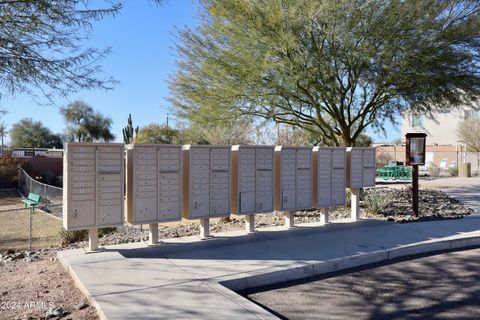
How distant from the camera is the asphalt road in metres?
4.94

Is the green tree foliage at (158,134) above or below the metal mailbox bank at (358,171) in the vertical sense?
above

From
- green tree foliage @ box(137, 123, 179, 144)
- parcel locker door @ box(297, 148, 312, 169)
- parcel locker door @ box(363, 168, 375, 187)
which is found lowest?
parcel locker door @ box(363, 168, 375, 187)

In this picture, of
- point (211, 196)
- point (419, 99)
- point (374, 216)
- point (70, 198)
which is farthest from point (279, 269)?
point (419, 99)

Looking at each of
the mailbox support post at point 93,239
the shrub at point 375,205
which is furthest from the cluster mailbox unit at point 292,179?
the mailbox support post at point 93,239

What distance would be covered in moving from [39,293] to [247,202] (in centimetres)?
401

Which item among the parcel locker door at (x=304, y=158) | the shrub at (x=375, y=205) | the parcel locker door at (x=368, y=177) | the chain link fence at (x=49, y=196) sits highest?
the parcel locker door at (x=304, y=158)

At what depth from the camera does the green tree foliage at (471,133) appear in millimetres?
45125

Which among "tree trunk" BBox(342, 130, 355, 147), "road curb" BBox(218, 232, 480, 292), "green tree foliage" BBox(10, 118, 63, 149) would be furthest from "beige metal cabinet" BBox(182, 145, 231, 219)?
"green tree foliage" BBox(10, 118, 63, 149)

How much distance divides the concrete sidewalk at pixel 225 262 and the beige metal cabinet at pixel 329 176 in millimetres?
576

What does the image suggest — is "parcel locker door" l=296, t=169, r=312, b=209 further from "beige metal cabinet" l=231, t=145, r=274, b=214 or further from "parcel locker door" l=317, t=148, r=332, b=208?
"beige metal cabinet" l=231, t=145, r=274, b=214

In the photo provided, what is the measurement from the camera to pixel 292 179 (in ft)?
29.1

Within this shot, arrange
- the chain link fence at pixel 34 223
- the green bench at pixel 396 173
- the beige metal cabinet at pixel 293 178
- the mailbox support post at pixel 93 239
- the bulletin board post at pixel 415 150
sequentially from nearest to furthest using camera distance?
the mailbox support post at pixel 93 239, the beige metal cabinet at pixel 293 178, the bulletin board post at pixel 415 150, the chain link fence at pixel 34 223, the green bench at pixel 396 173

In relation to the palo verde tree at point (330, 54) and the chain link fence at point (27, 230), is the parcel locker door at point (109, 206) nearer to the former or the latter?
the chain link fence at point (27, 230)

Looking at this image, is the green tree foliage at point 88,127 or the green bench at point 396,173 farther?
the green tree foliage at point 88,127
